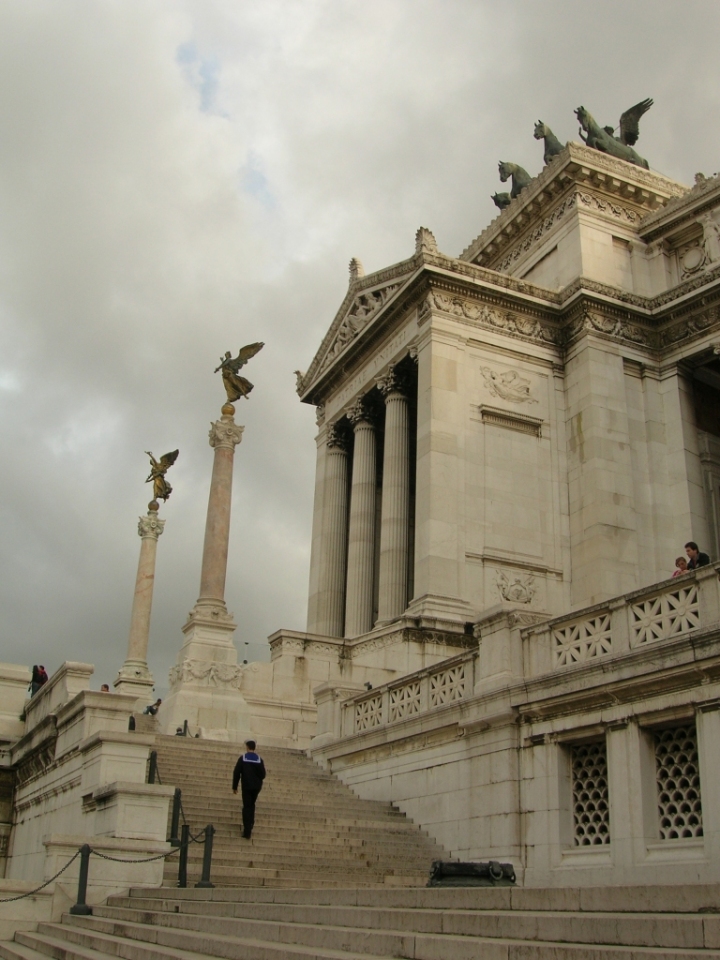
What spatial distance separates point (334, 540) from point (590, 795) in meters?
25.9

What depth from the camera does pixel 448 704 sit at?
17094 millimetres

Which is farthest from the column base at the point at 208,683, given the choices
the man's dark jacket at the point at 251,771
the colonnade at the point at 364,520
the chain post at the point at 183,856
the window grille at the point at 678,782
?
the window grille at the point at 678,782

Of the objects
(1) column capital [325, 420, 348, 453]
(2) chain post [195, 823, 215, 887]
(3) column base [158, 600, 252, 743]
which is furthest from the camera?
(1) column capital [325, 420, 348, 453]

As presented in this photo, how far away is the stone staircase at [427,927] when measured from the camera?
18.7 ft

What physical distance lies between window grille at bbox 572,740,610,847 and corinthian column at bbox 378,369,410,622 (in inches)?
691

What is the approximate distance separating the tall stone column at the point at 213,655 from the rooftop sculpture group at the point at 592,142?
21.9m

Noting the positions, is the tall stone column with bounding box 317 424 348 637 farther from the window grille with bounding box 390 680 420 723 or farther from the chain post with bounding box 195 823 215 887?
the chain post with bounding box 195 823 215 887

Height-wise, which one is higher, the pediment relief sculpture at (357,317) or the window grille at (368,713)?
the pediment relief sculpture at (357,317)

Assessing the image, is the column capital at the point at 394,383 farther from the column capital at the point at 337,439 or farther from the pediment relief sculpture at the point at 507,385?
the column capital at the point at 337,439

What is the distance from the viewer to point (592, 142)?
41406mm

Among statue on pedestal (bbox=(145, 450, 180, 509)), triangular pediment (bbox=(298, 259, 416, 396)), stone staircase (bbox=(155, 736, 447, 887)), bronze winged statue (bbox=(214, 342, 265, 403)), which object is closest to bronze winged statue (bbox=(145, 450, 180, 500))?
statue on pedestal (bbox=(145, 450, 180, 509))

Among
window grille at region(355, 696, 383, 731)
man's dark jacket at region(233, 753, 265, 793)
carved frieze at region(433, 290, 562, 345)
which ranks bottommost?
man's dark jacket at region(233, 753, 265, 793)

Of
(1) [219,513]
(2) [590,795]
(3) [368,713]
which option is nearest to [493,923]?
(2) [590,795]

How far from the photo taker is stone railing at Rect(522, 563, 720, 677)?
41.8 ft
